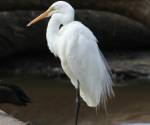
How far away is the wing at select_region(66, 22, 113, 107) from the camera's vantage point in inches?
216

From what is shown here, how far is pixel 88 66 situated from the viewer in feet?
18.3

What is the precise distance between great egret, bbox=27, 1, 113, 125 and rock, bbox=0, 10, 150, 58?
4287 millimetres

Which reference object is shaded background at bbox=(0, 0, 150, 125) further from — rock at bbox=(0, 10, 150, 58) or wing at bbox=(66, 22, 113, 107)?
wing at bbox=(66, 22, 113, 107)

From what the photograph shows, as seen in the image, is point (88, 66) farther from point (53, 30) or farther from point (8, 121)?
point (8, 121)

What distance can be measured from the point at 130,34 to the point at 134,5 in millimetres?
2018

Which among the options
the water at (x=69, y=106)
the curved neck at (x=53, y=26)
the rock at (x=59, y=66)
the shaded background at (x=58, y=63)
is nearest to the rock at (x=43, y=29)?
the shaded background at (x=58, y=63)

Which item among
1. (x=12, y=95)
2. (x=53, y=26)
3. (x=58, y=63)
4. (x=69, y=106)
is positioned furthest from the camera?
(x=58, y=63)

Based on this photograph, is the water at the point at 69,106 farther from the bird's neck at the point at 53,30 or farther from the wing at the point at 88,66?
the bird's neck at the point at 53,30

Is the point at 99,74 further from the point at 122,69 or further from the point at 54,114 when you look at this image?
the point at 122,69

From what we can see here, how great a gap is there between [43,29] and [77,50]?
14.8 feet

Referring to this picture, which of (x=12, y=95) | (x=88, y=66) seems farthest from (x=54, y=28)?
(x=12, y=95)

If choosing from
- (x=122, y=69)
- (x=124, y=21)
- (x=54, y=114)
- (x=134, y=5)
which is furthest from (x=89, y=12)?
(x=54, y=114)

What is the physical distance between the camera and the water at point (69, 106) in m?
6.90

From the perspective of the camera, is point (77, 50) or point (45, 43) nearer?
point (77, 50)
